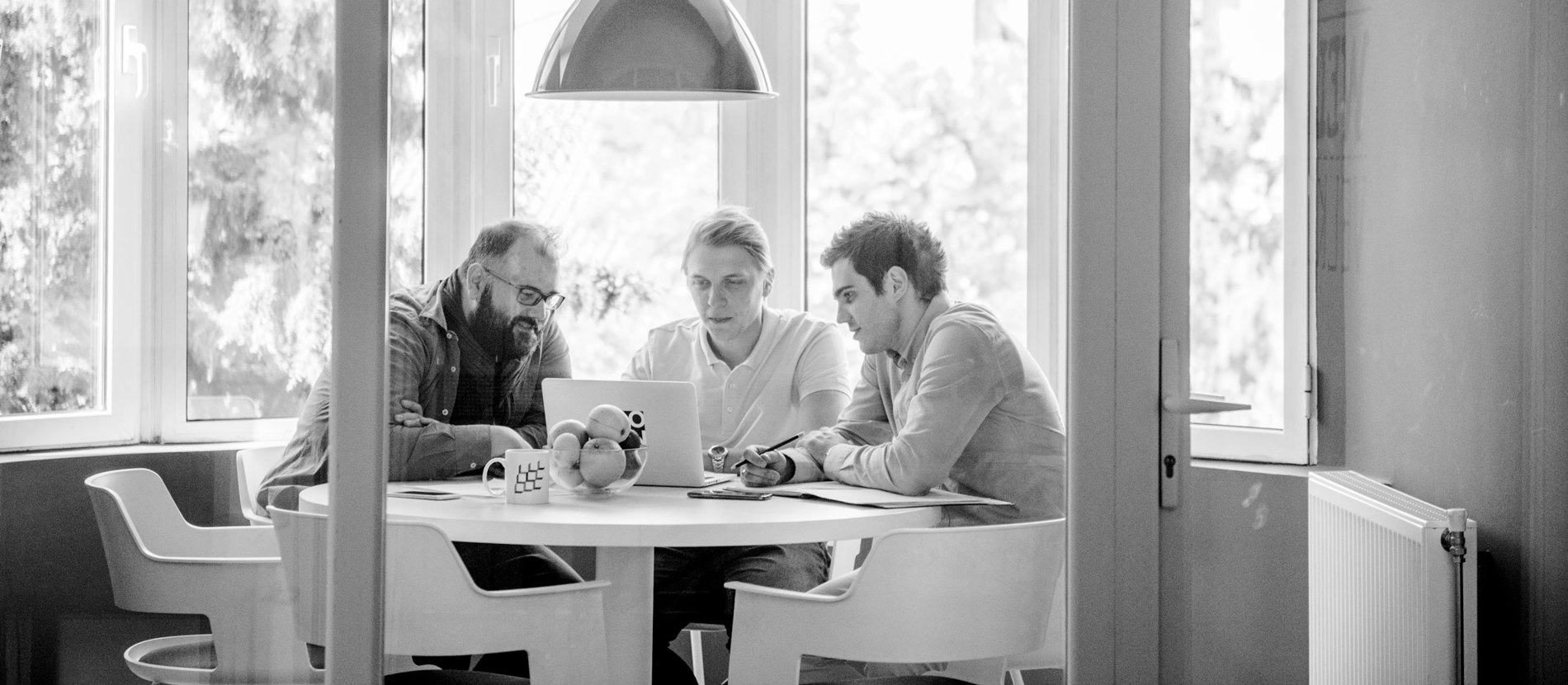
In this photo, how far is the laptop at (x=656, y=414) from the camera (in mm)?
2219

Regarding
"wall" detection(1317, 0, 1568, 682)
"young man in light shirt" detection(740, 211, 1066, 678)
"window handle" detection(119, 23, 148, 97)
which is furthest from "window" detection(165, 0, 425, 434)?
"wall" detection(1317, 0, 1568, 682)

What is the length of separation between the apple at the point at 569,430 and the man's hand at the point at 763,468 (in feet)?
1.01

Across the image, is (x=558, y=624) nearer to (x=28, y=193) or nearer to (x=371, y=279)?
(x=371, y=279)

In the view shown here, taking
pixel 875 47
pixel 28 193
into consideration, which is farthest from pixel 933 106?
pixel 28 193

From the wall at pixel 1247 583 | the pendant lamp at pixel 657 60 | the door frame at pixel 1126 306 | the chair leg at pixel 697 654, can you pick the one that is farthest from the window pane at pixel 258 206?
the wall at pixel 1247 583

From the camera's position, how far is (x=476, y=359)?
2271 mm

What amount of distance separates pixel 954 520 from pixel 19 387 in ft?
6.60

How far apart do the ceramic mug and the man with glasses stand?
0.06 feet

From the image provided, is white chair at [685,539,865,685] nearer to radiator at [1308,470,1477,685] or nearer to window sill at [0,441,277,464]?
radiator at [1308,470,1477,685]

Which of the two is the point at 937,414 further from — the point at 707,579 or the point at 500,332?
the point at 500,332

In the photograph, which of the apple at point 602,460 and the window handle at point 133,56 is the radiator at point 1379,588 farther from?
the window handle at point 133,56

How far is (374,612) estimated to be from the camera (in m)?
2.27

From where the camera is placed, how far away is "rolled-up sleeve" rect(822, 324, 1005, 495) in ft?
6.88

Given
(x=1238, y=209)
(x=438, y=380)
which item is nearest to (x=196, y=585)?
(x=438, y=380)
